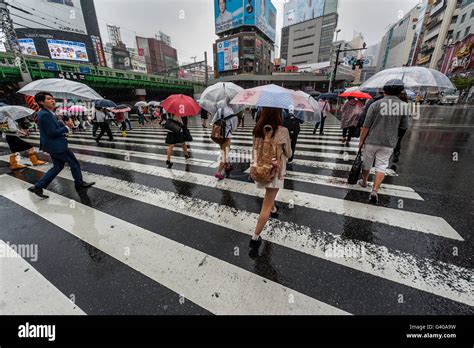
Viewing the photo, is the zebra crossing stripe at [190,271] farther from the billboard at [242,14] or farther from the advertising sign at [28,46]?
the billboard at [242,14]

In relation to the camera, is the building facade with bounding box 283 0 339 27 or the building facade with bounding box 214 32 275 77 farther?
the building facade with bounding box 283 0 339 27

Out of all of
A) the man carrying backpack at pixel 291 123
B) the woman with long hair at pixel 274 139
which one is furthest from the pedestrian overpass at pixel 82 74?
the woman with long hair at pixel 274 139

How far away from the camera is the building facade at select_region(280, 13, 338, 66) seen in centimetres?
9156

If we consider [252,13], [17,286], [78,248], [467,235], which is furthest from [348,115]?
[252,13]

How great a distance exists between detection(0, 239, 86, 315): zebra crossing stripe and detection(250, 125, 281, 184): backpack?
7.46 feet

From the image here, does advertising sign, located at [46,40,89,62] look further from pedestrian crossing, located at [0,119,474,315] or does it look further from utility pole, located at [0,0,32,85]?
pedestrian crossing, located at [0,119,474,315]

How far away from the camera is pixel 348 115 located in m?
7.35

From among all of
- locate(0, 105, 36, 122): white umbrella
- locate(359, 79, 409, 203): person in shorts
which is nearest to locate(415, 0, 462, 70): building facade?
locate(359, 79, 409, 203): person in shorts

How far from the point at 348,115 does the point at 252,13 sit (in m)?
78.5

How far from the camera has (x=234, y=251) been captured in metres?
2.61

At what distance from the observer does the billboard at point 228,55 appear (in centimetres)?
6756

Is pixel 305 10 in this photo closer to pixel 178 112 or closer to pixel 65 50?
pixel 65 50

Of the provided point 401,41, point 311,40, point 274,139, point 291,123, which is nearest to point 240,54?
point 311,40
